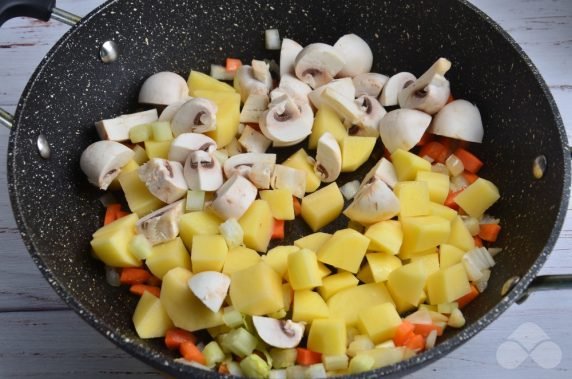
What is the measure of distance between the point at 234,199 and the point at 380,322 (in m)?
0.52

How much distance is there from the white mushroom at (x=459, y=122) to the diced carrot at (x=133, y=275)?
0.97 metres

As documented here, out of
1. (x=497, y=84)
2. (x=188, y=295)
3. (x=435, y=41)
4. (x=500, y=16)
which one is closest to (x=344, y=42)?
(x=435, y=41)

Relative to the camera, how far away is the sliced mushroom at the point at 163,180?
6.98ft

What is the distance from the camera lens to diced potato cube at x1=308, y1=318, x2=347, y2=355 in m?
1.90

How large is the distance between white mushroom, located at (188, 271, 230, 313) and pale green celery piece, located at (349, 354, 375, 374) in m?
0.37

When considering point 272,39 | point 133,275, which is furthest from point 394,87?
point 133,275

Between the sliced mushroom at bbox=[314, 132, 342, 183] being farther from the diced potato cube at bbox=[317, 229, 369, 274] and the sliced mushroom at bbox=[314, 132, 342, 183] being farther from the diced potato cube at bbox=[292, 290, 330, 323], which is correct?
the diced potato cube at bbox=[292, 290, 330, 323]

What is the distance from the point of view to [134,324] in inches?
80.0

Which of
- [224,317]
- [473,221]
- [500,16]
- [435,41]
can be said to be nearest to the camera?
[224,317]

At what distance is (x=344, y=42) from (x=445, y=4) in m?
0.33

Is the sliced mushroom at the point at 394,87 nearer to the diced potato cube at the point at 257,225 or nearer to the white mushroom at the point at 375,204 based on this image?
the white mushroom at the point at 375,204

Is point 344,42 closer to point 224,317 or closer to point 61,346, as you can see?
point 224,317

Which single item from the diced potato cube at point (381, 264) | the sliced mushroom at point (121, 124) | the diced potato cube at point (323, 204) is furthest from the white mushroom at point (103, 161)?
the diced potato cube at point (381, 264)
